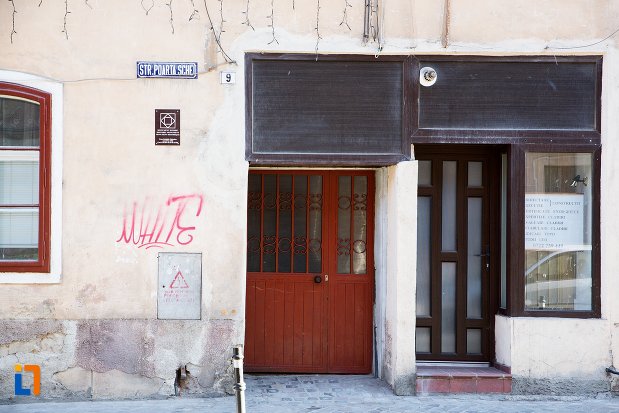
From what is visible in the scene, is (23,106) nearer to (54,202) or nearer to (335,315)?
(54,202)

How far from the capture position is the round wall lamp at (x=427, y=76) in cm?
809

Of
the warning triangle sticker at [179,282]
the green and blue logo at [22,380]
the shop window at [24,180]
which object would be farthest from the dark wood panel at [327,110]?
the green and blue logo at [22,380]

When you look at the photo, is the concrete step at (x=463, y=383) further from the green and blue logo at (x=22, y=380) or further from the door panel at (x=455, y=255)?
the green and blue logo at (x=22, y=380)

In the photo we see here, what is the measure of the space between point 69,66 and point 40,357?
3014mm

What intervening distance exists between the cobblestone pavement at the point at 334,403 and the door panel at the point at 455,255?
777mm

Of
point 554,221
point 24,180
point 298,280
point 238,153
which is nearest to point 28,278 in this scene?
point 24,180

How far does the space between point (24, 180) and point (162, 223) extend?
1.53 m

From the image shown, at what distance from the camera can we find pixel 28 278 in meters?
7.89

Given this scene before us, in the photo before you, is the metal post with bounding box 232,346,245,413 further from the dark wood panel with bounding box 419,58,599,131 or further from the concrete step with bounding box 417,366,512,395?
the dark wood panel with bounding box 419,58,599,131

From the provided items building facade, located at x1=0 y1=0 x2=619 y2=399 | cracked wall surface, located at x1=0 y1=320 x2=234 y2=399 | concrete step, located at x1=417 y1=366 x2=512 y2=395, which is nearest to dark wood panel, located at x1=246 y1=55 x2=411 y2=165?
building facade, located at x1=0 y1=0 x2=619 y2=399

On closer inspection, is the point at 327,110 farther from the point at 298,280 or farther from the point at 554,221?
the point at 554,221

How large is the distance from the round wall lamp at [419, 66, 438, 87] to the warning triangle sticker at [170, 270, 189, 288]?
325 centimetres

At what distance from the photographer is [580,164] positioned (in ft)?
27.1

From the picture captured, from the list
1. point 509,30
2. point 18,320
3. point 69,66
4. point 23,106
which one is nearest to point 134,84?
point 69,66
